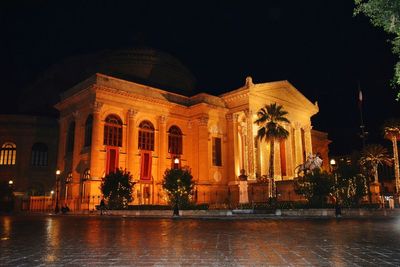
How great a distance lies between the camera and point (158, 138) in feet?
133

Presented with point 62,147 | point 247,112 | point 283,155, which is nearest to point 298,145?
point 283,155

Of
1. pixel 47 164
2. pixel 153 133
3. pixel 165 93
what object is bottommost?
pixel 47 164

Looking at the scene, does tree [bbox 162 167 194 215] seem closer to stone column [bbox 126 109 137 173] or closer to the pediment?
stone column [bbox 126 109 137 173]

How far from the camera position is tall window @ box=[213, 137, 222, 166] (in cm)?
4300

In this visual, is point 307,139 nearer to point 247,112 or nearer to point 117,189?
point 247,112

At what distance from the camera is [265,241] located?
9555mm

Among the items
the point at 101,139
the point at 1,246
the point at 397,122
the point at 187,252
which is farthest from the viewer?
the point at 397,122

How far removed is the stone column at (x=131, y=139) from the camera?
37.2 metres

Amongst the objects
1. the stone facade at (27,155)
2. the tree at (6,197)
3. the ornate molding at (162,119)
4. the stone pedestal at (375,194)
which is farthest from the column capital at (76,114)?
the stone pedestal at (375,194)

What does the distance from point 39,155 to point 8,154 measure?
3667mm

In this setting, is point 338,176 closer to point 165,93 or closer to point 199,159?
point 199,159

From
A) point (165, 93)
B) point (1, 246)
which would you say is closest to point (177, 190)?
point (165, 93)

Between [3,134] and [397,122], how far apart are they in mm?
50692

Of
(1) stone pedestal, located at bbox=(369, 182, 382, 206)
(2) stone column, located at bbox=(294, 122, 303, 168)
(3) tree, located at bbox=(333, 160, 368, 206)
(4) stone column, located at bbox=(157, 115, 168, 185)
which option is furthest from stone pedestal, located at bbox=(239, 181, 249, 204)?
(2) stone column, located at bbox=(294, 122, 303, 168)
